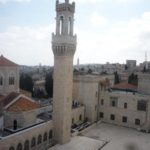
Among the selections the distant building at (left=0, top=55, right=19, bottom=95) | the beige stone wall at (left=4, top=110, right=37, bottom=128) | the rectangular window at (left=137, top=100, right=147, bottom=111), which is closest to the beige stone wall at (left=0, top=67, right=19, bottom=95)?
the distant building at (left=0, top=55, right=19, bottom=95)

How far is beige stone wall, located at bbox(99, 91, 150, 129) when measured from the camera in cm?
3394

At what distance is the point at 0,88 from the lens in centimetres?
3225

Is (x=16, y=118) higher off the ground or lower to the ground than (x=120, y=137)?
higher

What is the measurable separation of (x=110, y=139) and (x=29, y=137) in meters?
11.4

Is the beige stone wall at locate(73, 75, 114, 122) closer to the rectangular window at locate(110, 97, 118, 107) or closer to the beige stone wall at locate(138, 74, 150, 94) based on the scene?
the rectangular window at locate(110, 97, 118, 107)

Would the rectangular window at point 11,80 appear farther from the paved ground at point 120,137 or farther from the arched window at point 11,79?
the paved ground at point 120,137

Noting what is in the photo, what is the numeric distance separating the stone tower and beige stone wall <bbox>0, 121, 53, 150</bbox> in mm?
1314

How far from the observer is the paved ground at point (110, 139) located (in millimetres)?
26281

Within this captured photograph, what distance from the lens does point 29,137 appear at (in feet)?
74.7

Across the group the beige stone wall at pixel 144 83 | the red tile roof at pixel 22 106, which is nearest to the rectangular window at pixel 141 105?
the beige stone wall at pixel 144 83

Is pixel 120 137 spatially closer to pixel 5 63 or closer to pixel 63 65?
pixel 63 65

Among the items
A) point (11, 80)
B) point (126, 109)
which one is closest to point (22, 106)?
point (11, 80)

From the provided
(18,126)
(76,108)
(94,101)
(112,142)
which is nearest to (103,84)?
(94,101)

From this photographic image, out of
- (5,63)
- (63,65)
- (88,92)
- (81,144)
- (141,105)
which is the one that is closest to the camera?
(63,65)
